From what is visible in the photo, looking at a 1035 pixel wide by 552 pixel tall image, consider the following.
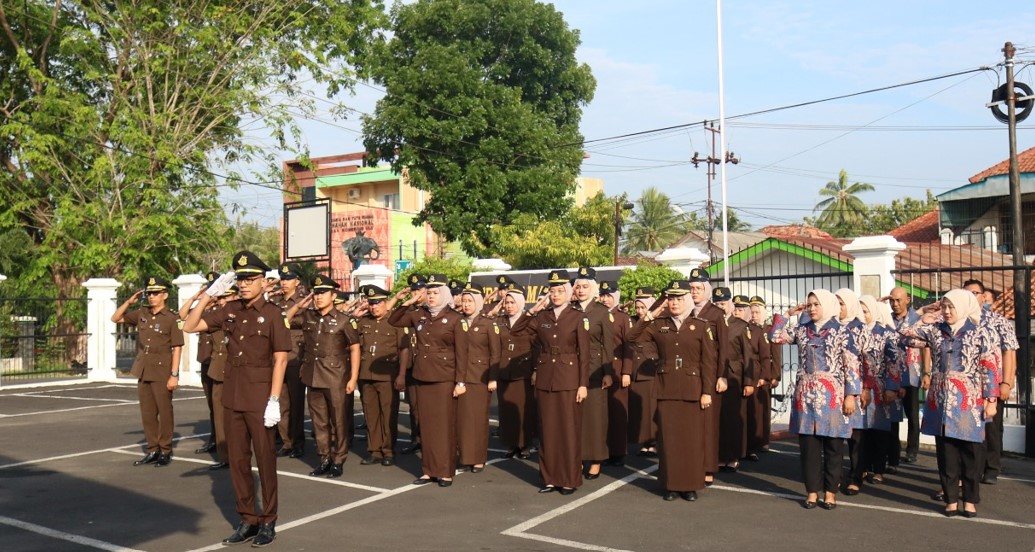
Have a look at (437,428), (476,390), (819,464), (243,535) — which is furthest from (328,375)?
(819,464)

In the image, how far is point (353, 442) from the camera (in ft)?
39.1

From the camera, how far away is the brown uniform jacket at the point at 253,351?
680 cm

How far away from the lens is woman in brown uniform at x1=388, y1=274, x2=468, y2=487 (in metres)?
9.19

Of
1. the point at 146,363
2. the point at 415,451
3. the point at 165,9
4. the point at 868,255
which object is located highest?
the point at 165,9

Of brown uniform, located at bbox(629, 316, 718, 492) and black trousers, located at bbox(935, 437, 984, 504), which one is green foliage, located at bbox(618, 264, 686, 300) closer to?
brown uniform, located at bbox(629, 316, 718, 492)

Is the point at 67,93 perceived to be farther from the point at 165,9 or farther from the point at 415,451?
the point at 415,451

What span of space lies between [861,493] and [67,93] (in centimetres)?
2210

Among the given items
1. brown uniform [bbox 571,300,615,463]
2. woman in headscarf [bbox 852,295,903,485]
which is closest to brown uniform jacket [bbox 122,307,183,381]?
brown uniform [bbox 571,300,615,463]

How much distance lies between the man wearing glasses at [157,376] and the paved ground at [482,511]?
0.35 m

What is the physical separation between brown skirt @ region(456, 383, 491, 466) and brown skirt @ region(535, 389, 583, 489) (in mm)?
964

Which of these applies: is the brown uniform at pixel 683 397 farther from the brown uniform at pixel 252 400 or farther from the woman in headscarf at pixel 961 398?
the brown uniform at pixel 252 400

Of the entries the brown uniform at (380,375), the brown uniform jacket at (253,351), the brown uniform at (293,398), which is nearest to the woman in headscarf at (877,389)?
the brown uniform at (380,375)

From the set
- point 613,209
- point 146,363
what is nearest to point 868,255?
point 146,363

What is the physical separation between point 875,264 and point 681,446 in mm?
→ 4851
